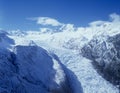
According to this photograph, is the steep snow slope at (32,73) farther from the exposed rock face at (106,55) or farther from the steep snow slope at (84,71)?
the exposed rock face at (106,55)

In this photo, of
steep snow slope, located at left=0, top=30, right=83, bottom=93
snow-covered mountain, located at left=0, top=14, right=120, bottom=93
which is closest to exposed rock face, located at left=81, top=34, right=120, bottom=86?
snow-covered mountain, located at left=0, top=14, right=120, bottom=93

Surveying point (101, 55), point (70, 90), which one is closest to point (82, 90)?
point (70, 90)

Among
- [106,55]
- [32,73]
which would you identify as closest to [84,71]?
[106,55]

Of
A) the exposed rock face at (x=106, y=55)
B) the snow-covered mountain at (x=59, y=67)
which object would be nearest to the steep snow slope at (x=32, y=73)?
the snow-covered mountain at (x=59, y=67)

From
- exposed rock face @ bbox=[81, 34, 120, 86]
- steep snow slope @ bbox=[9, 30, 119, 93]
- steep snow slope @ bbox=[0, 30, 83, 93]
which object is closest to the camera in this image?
steep snow slope @ bbox=[0, 30, 83, 93]

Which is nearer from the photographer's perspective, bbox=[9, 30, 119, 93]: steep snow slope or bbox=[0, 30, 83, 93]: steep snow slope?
bbox=[0, 30, 83, 93]: steep snow slope

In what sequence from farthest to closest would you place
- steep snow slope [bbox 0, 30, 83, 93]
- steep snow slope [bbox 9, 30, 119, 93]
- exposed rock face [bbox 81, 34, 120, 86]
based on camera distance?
exposed rock face [bbox 81, 34, 120, 86]
steep snow slope [bbox 9, 30, 119, 93]
steep snow slope [bbox 0, 30, 83, 93]

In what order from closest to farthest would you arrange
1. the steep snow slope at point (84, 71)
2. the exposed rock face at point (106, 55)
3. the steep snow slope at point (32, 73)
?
the steep snow slope at point (32, 73)
the steep snow slope at point (84, 71)
the exposed rock face at point (106, 55)

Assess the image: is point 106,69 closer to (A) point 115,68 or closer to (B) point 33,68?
(A) point 115,68

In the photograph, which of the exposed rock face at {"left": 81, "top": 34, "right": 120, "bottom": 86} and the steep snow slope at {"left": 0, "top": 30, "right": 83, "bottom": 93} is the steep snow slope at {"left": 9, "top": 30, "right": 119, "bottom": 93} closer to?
the exposed rock face at {"left": 81, "top": 34, "right": 120, "bottom": 86}
